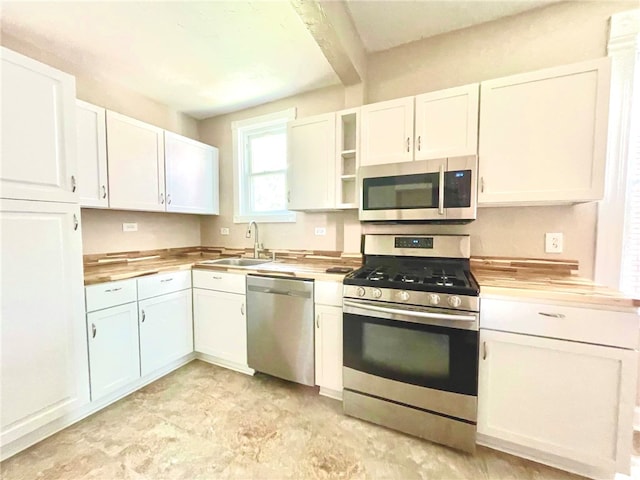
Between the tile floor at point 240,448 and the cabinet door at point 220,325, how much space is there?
405 millimetres

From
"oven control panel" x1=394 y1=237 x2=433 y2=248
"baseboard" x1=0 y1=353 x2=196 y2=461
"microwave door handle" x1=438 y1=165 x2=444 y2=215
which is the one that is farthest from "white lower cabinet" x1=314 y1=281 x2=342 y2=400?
"baseboard" x1=0 y1=353 x2=196 y2=461

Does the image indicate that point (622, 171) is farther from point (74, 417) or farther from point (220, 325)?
point (74, 417)

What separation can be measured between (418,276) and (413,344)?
0.43 metres

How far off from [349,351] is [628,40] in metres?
2.58

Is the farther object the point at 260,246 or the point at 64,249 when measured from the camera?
the point at 260,246

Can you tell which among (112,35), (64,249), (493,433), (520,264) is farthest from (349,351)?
(112,35)

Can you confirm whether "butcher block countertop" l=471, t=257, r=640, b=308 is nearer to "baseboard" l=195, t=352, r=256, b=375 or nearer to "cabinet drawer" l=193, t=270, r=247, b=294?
"cabinet drawer" l=193, t=270, r=247, b=294

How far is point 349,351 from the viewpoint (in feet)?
5.86

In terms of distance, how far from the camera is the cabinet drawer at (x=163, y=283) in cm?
211

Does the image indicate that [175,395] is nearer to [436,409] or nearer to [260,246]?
[260,246]

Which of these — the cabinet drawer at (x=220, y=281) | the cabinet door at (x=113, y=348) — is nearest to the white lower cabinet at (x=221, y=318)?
the cabinet drawer at (x=220, y=281)

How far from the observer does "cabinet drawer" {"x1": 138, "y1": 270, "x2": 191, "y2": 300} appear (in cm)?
211

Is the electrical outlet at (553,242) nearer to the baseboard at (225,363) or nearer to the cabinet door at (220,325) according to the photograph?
the cabinet door at (220,325)

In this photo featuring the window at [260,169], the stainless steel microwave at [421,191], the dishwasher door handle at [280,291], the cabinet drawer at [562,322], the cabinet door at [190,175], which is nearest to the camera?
the cabinet drawer at [562,322]
